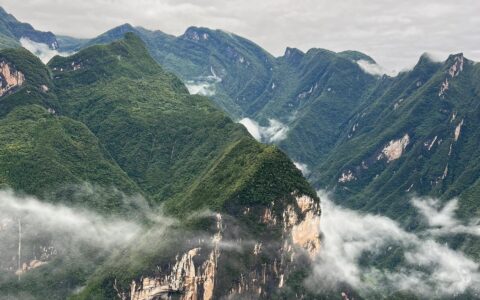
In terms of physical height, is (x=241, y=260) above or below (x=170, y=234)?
below

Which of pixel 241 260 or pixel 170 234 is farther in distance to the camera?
pixel 170 234

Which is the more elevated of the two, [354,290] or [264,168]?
[264,168]

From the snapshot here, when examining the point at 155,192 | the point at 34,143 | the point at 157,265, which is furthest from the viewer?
the point at 155,192

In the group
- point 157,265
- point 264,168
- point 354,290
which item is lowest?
point 354,290

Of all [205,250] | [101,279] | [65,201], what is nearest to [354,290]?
[205,250]

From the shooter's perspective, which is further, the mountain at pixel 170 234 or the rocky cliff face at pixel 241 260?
the mountain at pixel 170 234

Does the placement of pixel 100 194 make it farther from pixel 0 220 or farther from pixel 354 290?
pixel 354 290

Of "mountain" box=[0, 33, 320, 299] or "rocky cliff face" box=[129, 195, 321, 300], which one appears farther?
"mountain" box=[0, 33, 320, 299]

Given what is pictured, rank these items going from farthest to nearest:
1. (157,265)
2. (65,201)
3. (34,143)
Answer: (34,143), (65,201), (157,265)
